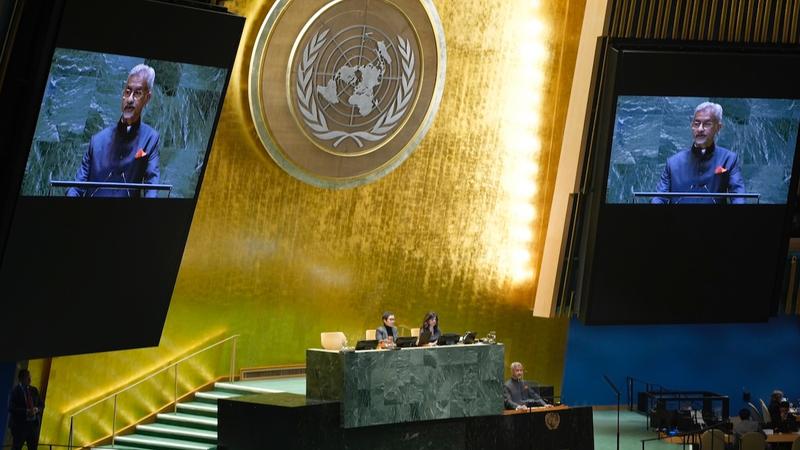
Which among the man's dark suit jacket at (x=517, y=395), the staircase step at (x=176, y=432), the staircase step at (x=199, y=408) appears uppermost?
the man's dark suit jacket at (x=517, y=395)

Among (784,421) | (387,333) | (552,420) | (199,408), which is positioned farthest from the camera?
(784,421)

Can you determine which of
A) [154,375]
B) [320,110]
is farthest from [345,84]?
[154,375]

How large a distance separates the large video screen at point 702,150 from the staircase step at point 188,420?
5605 millimetres

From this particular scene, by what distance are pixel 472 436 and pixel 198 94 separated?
14.7ft

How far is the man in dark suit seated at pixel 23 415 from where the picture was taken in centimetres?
1481

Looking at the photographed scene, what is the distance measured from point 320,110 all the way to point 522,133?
3.06 m

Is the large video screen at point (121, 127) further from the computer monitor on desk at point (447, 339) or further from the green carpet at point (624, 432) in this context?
the green carpet at point (624, 432)

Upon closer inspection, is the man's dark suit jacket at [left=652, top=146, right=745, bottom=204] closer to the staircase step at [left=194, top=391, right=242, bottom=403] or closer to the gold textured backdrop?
the gold textured backdrop

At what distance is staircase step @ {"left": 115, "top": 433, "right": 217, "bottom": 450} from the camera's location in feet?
52.3

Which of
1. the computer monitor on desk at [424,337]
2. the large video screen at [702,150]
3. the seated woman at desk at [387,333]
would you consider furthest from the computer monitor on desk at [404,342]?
the large video screen at [702,150]

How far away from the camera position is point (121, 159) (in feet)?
46.9

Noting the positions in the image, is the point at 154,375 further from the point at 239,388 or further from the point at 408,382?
the point at 408,382

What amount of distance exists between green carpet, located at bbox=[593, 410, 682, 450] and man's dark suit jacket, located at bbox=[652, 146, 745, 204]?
2993mm

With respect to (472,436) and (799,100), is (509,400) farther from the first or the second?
(799,100)
